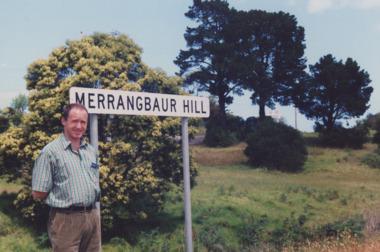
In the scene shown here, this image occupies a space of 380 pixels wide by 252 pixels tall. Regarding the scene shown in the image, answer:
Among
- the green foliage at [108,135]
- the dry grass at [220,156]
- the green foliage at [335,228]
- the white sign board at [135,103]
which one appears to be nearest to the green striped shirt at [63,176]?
the white sign board at [135,103]

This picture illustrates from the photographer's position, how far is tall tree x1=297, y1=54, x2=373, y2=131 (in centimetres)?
3703

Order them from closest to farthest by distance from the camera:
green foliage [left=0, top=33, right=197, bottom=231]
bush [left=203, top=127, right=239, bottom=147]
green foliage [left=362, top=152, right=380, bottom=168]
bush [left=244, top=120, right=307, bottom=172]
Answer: green foliage [left=0, top=33, right=197, bottom=231] → bush [left=244, top=120, right=307, bottom=172] → green foliage [left=362, top=152, right=380, bottom=168] → bush [left=203, top=127, right=239, bottom=147]

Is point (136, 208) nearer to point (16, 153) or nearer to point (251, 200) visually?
point (16, 153)

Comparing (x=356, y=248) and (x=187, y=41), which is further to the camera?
(x=187, y=41)

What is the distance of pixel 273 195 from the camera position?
16484 mm

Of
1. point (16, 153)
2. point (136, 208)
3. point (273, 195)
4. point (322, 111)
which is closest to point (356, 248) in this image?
point (136, 208)

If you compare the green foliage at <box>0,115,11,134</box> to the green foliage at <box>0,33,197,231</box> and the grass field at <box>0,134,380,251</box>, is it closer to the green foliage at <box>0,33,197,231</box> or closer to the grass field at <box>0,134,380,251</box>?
the green foliage at <box>0,33,197,231</box>

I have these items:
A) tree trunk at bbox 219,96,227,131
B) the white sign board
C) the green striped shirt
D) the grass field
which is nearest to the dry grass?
the grass field

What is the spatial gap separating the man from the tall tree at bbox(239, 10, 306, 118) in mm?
35693

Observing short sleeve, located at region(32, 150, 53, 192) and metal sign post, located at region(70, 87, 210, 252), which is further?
metal sign post, located at region(70, 87, 210, 252)

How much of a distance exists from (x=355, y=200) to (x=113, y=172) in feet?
38.8

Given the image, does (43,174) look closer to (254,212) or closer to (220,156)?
(254,212)

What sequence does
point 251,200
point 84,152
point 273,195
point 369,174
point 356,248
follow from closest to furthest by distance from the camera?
point 84,152, point 356,248, point 251,200, point 273,195, point 369,174

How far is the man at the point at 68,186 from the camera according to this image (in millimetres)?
3109
